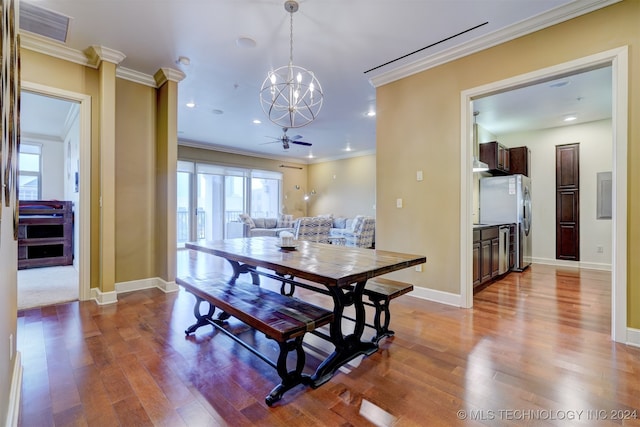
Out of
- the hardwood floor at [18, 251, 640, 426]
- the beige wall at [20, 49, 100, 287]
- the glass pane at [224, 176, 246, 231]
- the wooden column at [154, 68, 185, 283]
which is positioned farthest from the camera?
the glass pane at [224, 176, 246, 231]

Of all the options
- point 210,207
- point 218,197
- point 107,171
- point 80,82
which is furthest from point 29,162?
point 107,171

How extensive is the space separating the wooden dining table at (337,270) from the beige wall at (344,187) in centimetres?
671

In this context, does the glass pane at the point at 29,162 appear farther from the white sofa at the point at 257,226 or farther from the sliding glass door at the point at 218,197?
the white sofa at the point at 257,226

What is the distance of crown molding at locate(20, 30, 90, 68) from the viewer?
9.68ft

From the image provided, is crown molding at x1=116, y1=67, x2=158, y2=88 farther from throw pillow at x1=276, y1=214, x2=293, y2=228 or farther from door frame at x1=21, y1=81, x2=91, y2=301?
throw pillow at x1=276, y1=214, x2=293, y2=228

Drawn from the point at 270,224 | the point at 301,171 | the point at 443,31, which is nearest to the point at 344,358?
the point at 443,31

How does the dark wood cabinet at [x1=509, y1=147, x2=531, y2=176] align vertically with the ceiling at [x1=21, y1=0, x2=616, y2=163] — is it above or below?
below

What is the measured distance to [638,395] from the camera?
5.52ft

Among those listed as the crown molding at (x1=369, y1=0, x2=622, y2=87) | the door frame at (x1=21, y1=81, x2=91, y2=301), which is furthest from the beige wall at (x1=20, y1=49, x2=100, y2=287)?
the crown molding at (x1=369, y1=0, x2=622, y2=87)

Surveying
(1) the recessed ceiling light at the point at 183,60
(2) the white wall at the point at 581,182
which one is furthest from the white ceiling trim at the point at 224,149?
(2) the white wall at the point at 581,182

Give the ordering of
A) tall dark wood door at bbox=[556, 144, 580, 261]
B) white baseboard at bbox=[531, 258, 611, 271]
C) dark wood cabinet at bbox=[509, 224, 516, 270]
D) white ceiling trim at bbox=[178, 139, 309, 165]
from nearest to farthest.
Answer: dark wood cabinet at bbox=[509, 224, 516, 270] → white baseboard at bbox=[531, 258, 611, 271] → tall dark wood door at bbox=[556, 144, 580, 261] → white ceiling trim at bbox=[178, 139, 309, 165]

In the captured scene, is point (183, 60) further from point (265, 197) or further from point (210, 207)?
point (265, 197)

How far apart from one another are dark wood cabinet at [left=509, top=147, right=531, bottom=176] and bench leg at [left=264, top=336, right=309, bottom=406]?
5.80 meters

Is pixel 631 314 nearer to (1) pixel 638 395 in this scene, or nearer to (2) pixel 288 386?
(1) pixel 638 395
